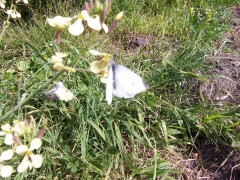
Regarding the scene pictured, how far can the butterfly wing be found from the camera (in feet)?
3.04

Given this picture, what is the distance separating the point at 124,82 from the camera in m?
0.93

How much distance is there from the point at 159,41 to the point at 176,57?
1.33ft

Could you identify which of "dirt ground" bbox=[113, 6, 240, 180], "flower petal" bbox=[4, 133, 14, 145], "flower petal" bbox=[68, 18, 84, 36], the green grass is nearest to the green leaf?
the green grass

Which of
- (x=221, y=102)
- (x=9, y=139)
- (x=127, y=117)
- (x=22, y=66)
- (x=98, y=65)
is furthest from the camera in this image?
(x=22, y=66)

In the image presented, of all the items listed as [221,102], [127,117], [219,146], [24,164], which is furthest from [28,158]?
[221,102]

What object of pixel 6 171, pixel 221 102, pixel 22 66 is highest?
pixel 6 171

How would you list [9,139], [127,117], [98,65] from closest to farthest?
[98,65]
[9,139]
[127,117]

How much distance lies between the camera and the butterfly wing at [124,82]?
3.04ft

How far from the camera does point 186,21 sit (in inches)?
101

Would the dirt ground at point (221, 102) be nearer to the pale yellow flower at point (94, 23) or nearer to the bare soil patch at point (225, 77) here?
the bare soil patch at point (225, 77)

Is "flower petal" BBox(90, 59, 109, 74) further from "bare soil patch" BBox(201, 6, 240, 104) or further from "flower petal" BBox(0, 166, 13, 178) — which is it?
"bare soil patch" BBox(201, 6, 240, 104)

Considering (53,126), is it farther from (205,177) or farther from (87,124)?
(205,177)

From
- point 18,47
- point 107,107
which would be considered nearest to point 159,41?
point 107,107

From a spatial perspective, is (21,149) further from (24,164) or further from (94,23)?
(94,23)
